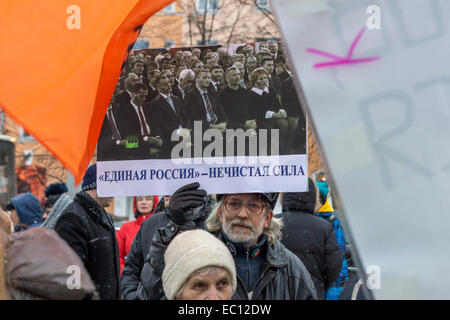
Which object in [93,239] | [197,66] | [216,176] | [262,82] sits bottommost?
[93,239]

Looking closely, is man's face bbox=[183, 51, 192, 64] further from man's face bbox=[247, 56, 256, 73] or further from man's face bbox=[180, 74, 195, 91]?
man's face bbox=[247, 56, 256, 73]

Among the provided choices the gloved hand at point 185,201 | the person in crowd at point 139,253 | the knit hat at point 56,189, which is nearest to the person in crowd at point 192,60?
the gloved hand at point 185,201

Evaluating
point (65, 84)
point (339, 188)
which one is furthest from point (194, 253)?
point (339, 188)

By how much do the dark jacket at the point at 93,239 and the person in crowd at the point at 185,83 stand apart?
36.4 inches

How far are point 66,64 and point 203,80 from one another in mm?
914

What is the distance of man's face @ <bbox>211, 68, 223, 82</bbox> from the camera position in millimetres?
3713

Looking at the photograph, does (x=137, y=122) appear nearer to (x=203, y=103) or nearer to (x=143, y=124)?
(x=143, y=124)

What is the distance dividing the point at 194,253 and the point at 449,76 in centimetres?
161

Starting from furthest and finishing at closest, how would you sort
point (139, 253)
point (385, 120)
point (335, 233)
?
point (335, 233) < point (139, 253) < point (385, 120)

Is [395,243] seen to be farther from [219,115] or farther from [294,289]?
[219,115]

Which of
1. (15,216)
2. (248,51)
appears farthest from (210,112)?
(15,216)

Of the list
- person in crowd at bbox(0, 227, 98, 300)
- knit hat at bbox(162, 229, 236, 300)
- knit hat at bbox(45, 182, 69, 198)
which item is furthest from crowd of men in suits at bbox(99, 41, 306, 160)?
knit hat at bbox(45, 182, 69, 198)

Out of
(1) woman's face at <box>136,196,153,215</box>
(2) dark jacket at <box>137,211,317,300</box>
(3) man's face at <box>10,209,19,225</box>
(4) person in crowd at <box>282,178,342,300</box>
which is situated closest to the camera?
(2) dark jacket at <box>137,211,317,300</box>

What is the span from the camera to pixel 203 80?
3736 mm
